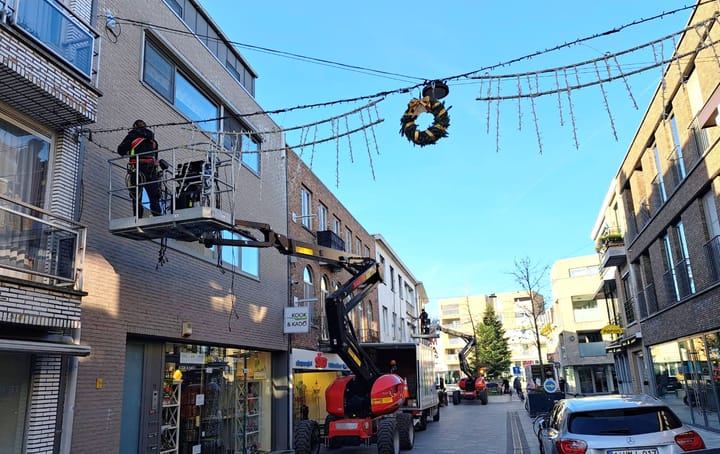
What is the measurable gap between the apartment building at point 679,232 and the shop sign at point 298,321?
34.9 ft

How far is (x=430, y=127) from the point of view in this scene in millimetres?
7414

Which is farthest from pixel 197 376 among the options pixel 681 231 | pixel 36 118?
pixel 681 231

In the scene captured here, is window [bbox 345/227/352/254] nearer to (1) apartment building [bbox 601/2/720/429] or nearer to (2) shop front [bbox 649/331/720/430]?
(1) apartment building [bbox 601/2/720/429]

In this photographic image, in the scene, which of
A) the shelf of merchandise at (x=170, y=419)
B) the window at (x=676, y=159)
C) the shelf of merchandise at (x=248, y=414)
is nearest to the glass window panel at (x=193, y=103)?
the shelf of merchandise at (x=170, y=419)

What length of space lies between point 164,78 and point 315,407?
12.7 meters

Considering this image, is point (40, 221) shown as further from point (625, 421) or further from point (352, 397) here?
point (352, 397)

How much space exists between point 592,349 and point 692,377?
79.9 feet

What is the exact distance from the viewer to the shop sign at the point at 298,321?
16031mm

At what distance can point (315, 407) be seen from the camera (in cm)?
2008

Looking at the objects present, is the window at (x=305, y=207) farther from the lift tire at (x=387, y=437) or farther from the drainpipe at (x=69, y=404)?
the drainpipe at (x=69, y=404)

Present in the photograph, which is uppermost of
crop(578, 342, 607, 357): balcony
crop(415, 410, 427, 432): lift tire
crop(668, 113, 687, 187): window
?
crop(668, 113, 687, 187): window

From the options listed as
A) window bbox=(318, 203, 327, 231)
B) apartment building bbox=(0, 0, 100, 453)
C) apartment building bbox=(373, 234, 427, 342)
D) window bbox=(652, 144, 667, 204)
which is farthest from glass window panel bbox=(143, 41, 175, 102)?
apartment building bbox=(373, 234, 427, 342)

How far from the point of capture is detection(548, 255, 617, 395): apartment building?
39.7 m

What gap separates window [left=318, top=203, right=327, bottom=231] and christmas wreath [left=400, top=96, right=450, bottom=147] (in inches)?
583
